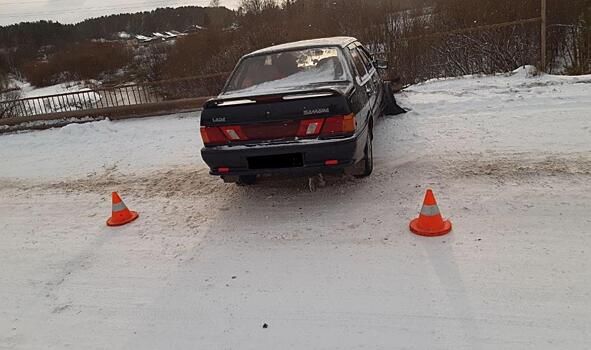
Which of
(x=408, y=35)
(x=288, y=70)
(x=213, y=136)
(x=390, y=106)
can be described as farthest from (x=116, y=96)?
(x=408, y=35)

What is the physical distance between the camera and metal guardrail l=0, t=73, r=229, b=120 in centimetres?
1228

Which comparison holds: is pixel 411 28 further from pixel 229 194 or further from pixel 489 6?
pixel 229 194

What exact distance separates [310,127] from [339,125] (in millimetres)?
292

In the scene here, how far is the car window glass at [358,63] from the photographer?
5.82 meters

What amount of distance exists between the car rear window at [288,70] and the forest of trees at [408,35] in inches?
316

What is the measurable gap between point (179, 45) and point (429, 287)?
27136 millimetres

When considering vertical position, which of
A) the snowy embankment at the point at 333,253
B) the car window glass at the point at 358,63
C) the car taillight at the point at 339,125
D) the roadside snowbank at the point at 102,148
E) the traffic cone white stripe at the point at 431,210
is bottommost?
the snowy embankment at the point at 333,253

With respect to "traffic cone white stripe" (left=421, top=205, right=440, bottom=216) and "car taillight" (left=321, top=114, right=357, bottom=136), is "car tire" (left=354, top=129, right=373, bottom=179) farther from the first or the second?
"traffic cone white stripe" (left=421, top=205, right=440, bottom=216)

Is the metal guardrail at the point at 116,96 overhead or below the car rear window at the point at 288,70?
below

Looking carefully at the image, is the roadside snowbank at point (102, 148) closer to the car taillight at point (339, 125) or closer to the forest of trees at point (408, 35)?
the car taillight at point (339, 125)

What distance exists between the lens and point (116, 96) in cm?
1250

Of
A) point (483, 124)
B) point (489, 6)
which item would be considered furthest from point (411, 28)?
point (483, 124)

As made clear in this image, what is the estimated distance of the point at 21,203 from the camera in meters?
6.34

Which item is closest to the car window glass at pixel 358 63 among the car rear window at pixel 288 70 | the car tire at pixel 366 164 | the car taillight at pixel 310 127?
the car rear window at pixel 288 70
